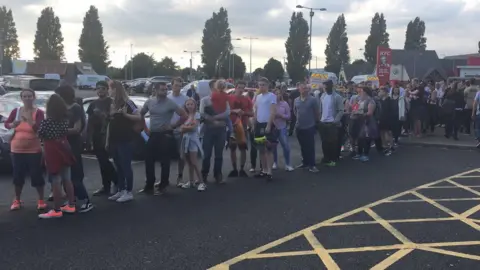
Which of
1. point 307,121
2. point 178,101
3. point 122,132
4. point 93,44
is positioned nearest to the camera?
point 122,132

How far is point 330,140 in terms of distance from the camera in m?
10.9

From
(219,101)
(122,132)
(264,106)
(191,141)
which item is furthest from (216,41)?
(122,132)

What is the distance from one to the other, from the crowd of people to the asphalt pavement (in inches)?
14.4

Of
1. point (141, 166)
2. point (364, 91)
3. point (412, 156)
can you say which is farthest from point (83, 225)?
point (412, 156)

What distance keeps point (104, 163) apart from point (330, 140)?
196 inches

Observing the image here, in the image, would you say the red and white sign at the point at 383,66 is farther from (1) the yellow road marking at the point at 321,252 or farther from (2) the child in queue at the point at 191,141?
(1) the yellow road marking at the point at 321,252

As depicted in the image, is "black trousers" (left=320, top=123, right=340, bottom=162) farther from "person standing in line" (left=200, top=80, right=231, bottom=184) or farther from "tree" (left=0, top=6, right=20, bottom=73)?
"tree" (left=0, top=6, right=20, bottom=73)

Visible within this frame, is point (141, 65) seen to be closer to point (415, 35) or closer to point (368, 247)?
point (415, 35)

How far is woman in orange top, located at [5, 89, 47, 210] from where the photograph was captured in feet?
22.2

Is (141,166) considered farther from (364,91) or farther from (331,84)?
(364,91)

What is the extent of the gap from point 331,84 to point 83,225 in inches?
→ 246

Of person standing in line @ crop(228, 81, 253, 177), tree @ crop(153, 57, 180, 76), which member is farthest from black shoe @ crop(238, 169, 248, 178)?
tree @ crop(153, 57, 180, 76)

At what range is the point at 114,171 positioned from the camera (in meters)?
7.86

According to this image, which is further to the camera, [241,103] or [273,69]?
[273,69]
